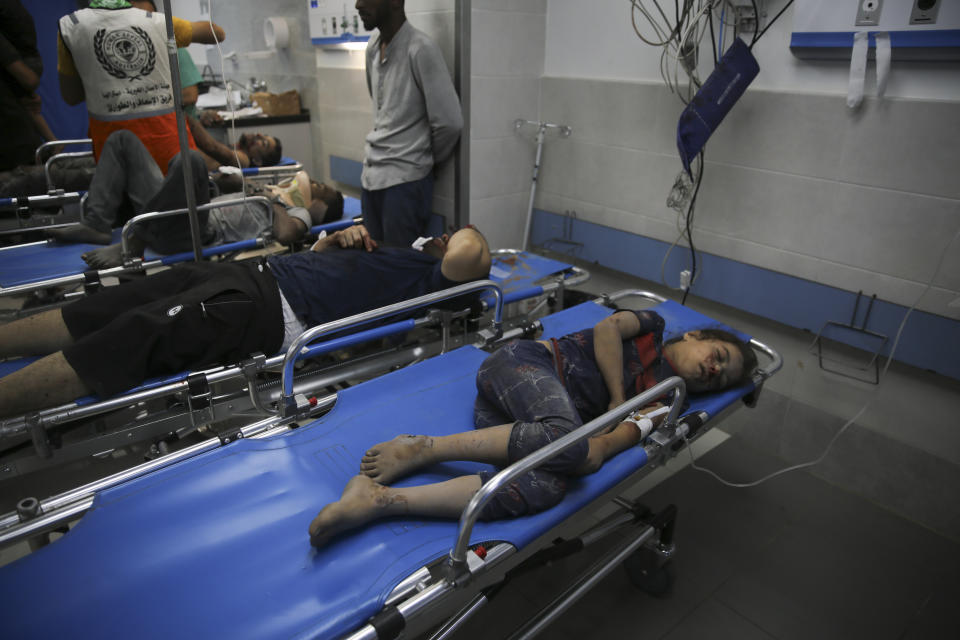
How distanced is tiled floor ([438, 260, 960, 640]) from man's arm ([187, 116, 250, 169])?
104 inches

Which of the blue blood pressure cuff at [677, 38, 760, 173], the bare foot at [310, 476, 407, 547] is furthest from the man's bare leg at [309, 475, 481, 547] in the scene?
the blue blood pressure cuff at [677, 38, 760, 173]

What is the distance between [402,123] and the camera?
3496 millimetres

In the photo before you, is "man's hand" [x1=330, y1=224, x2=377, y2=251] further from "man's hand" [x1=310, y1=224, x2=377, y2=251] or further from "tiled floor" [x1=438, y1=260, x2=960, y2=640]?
"tiled floor" [x1=438, y1=260, x2=960, y2=640]

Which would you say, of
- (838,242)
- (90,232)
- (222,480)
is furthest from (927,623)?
(90,232)

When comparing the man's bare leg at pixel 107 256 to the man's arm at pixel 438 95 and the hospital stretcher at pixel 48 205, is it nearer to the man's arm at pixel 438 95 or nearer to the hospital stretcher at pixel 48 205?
the hospital stretcher at pixel 48 205

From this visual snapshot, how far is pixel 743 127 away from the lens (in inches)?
114

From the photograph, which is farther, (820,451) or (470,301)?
(820,451)

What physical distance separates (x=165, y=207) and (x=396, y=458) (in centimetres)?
230

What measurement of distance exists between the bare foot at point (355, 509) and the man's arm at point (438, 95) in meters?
2.43

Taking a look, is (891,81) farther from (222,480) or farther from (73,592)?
(73,592)

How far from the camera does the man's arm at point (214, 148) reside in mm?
2994

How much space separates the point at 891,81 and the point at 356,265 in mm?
2381

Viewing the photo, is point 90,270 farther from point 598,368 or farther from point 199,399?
point 598,368

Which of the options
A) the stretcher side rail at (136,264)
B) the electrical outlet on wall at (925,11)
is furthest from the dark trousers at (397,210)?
the electrical outlet on wall at (925,11)
